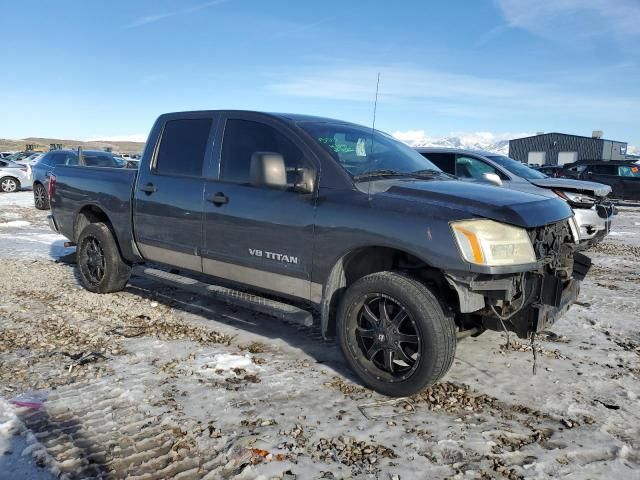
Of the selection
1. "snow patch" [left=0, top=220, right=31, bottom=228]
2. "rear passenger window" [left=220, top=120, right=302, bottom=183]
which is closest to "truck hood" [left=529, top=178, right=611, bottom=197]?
"rear passenger window" [left=220, top=120, right=302, bottom=183]

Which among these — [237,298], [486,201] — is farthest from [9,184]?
[486,201]

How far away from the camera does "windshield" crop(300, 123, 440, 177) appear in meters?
3.90

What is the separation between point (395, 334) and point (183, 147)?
268 centimetres

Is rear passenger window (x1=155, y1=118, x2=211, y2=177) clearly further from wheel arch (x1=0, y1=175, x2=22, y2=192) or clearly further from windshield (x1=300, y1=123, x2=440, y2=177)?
wheel arch (x1=0, y1=175, x2=22, y2=192)

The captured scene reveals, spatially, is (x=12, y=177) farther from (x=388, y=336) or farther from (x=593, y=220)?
(x=388, y=336)

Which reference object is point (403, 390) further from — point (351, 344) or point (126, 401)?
point (126, 401)

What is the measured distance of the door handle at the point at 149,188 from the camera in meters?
4.87

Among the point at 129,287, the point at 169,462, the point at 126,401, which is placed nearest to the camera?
the point at 169,462

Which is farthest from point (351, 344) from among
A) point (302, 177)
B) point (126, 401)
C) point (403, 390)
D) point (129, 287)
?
point (129, 287)

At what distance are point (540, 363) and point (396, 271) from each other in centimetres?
154

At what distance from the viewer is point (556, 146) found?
5666 centimetres

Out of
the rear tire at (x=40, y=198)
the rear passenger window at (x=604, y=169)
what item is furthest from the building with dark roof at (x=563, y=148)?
the rear tire at (x=40, y=198)

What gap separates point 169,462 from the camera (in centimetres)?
263

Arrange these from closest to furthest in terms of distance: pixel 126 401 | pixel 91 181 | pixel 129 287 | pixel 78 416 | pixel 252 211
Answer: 1. pixel 78 416
2. pixel 126 401
3. pixel 252 211
4. pixel 91 181
5. pixel 129 287
